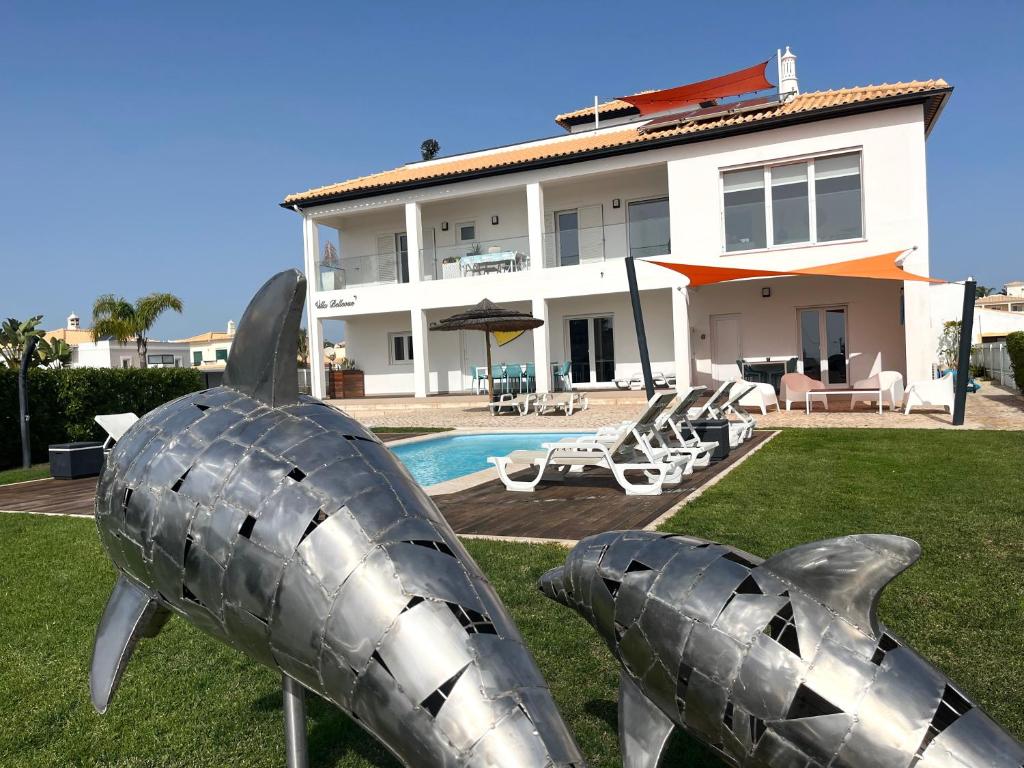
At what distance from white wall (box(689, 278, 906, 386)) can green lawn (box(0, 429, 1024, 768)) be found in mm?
13119

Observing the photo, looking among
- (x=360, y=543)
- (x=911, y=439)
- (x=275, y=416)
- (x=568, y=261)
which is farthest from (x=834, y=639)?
(x=568, y=261)

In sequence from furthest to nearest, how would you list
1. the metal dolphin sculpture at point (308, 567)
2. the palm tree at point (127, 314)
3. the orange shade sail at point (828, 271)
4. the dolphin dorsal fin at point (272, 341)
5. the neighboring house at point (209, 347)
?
1. the neighboring house at point (209, 347)
2. the palm tree at point (127, 314)
3. the orange shade sail at point (828, 271)
4. the dolphin dorsal fin at point (272, 341)
5. the metal dolphin sculpture at point (308, 567)

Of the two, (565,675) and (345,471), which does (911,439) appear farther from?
(345,471)

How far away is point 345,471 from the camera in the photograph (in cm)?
175

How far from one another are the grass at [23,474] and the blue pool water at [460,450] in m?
6.04

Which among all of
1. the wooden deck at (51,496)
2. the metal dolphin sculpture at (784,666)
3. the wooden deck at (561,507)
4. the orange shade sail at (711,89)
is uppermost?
the orange shade sail at (711,89)

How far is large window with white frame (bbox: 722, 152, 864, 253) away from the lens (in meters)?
18.7

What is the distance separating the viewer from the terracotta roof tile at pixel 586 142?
18.9 m

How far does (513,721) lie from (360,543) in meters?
0.52

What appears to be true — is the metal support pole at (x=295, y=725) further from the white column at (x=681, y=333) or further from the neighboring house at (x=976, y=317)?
the neighboring house at (x=976, y=317)

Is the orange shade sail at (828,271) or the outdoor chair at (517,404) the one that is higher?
the orange shade sail at (828,271)

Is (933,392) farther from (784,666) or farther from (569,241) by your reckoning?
(784,666)

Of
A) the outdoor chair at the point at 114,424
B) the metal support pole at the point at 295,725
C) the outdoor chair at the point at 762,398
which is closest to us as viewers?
the metal support pole at the point at 295,725

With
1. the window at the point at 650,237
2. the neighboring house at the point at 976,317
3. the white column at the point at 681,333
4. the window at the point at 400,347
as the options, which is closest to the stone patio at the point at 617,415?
the white column at the point at 681,333
